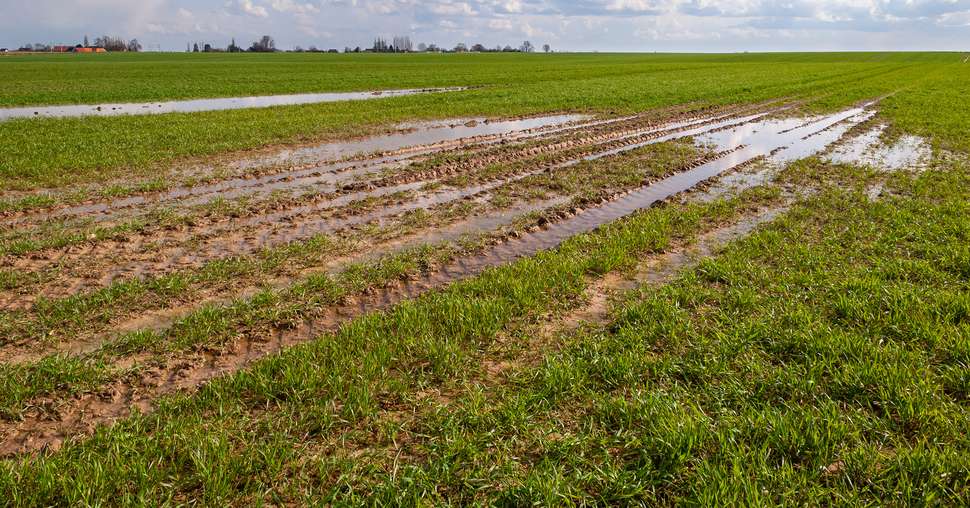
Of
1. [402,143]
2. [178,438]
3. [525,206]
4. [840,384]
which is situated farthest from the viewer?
[402,143]

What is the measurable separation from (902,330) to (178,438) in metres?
6.26

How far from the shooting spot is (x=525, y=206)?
1027 centimetres

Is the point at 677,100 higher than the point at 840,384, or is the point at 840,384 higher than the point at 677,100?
the point at 677,100

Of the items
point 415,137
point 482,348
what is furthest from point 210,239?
point 415,137

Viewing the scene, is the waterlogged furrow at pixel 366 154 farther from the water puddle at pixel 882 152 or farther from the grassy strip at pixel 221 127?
the water puddle at pixel 882 152

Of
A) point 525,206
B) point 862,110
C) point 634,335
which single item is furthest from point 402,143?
point 862,110

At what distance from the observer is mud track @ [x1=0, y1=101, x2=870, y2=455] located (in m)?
4.13

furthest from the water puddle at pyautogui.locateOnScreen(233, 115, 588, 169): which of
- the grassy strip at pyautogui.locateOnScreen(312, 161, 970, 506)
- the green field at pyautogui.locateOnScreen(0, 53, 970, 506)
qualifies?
the grassy strip at pyautogui.locateOnScreen(312, 161, 970, 506)

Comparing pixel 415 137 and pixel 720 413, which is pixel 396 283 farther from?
pixel 415 137

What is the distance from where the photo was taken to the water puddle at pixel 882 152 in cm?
1401

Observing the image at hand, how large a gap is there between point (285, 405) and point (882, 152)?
17956mm

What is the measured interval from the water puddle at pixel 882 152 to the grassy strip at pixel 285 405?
1194cm

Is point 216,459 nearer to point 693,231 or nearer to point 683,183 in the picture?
point 693,231

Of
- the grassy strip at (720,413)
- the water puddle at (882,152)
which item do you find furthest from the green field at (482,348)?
the water puddle at (882,152)
